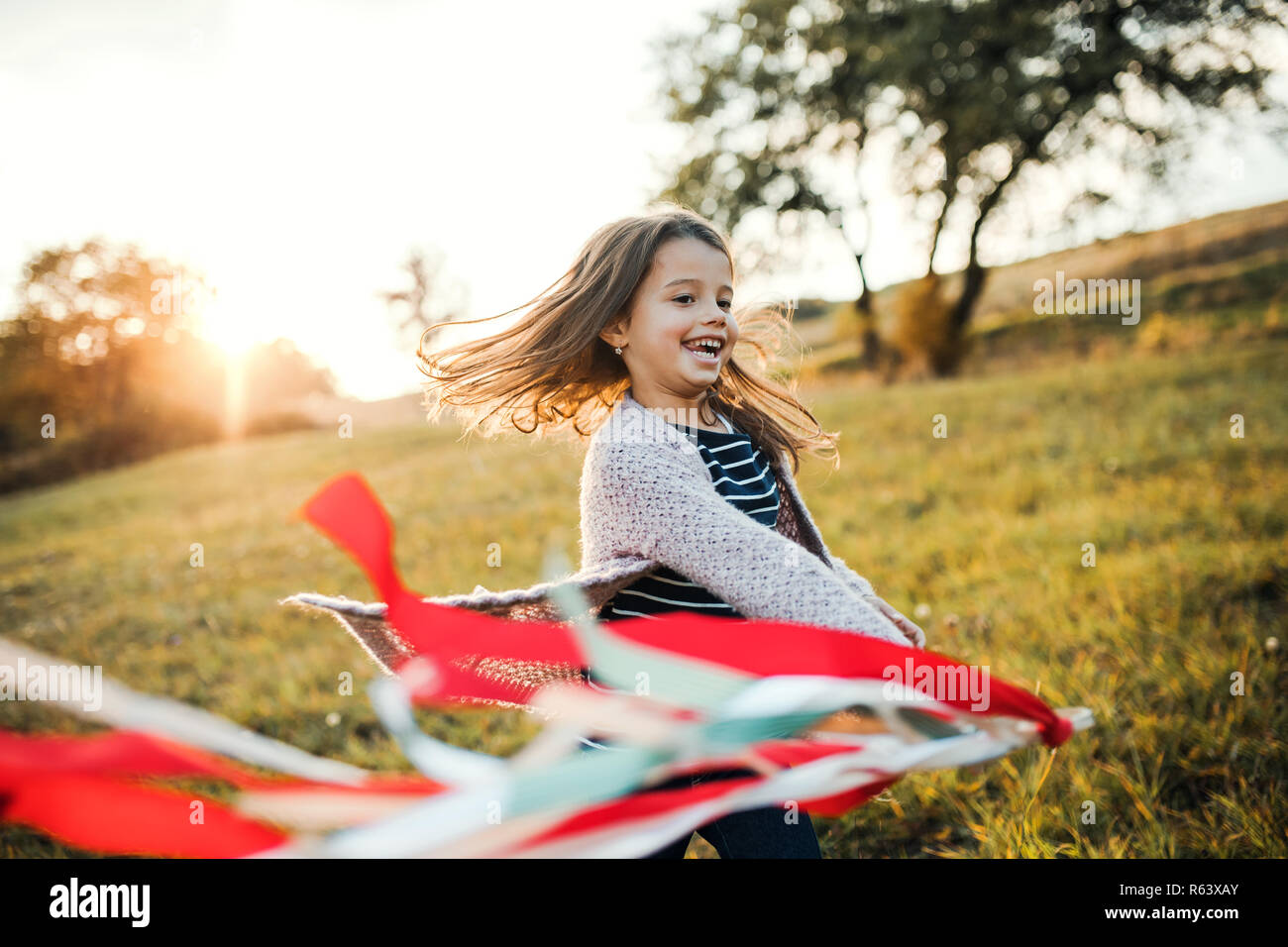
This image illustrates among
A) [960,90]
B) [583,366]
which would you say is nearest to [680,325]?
[583,366]

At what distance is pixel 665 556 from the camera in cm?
147

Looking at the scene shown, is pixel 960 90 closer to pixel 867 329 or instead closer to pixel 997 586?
pixel 867 329

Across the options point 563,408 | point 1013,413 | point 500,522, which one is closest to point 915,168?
point 1013,413

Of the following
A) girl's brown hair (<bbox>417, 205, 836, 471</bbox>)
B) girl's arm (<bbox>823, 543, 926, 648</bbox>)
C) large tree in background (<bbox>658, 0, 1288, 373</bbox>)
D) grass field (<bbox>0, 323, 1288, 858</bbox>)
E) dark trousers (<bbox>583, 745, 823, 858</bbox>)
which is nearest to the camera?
Answer: dark trousers (<bbox>583, 745, 823, 858</bbox>)

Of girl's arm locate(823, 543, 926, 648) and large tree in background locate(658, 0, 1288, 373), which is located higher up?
large tree in background locate(658, 0, 1288, 373)

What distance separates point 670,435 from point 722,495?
0.77 ft

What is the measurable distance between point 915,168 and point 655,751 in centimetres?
2096

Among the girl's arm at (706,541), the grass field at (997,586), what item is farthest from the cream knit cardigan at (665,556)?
the grass field at (997,586)

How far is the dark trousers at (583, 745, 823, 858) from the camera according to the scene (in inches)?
61.5

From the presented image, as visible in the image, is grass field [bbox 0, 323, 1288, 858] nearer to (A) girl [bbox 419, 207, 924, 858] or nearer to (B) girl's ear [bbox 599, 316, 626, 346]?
(A) girl [bbox 419, 207, 924, 858]

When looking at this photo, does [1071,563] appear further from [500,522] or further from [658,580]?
[500,522]

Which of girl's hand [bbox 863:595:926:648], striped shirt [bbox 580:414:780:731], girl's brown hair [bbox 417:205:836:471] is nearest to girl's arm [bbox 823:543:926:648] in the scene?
girl's hand [bbox 863:595:926:648]
